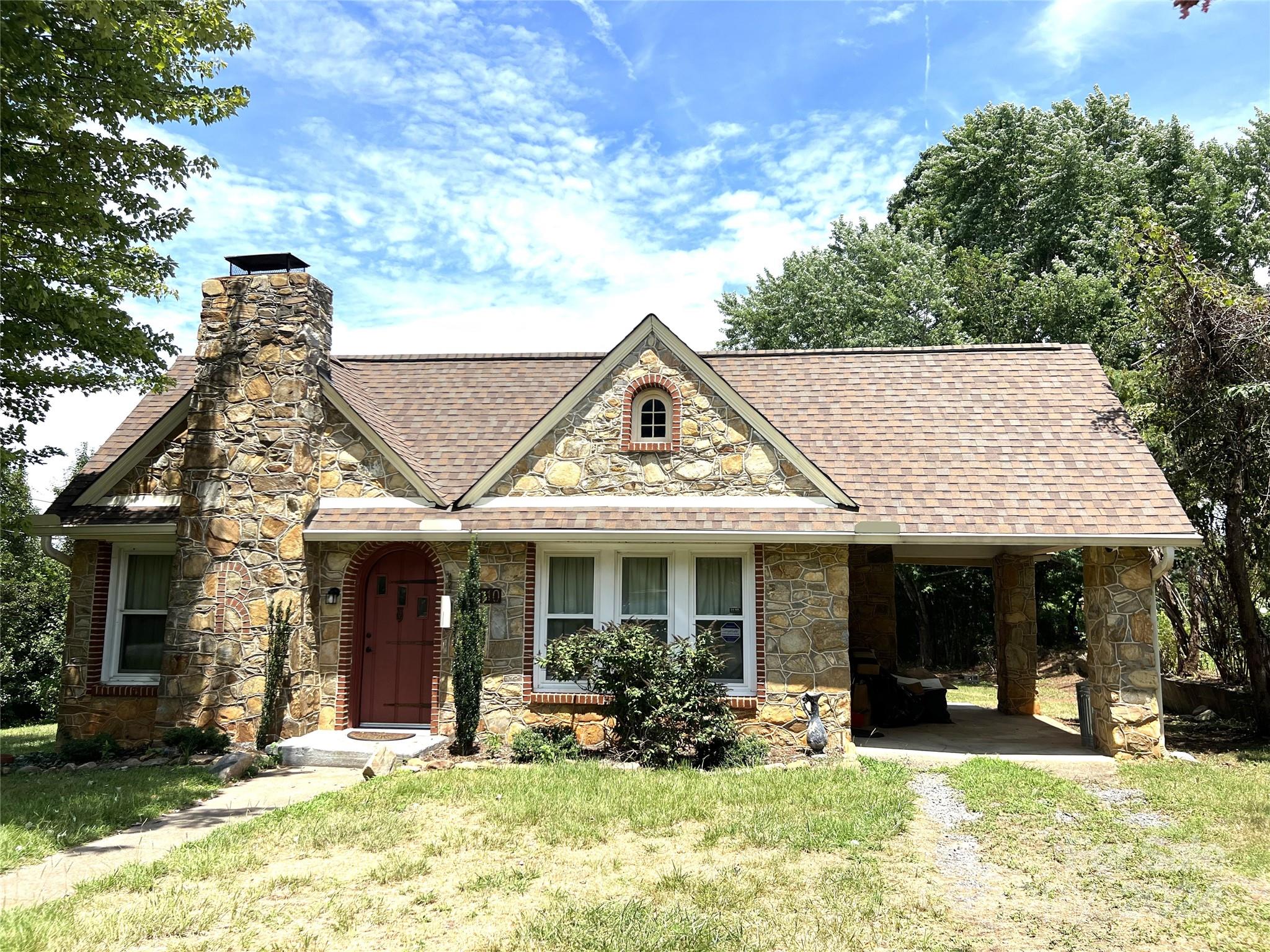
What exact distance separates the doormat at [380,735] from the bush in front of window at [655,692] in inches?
95.7

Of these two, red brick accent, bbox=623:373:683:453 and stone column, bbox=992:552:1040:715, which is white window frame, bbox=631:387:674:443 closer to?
red brick accent, bbox=623:373:683:453

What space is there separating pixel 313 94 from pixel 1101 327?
2230cm

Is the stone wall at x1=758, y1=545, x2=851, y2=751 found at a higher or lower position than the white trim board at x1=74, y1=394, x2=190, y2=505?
lower

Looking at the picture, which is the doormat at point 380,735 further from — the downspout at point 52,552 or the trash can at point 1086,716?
the trash can at point 1086,716

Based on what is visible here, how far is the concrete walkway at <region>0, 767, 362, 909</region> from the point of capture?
6.21 m

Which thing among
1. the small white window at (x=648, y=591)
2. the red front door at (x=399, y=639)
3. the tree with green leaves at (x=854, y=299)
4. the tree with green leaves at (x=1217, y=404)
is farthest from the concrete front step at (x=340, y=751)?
the tree with green leaves at (x=854, y=299)

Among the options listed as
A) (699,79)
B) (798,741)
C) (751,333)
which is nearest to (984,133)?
(751,333)

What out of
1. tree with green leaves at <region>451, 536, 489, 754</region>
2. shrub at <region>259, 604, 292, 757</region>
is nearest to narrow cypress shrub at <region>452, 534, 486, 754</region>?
tree with green leaves at <region>451, 536, 489, 754</region>

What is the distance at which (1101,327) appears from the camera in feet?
81.7

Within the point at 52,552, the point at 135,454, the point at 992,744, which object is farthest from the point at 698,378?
the point at 52,552

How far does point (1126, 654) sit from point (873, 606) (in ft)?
22.1

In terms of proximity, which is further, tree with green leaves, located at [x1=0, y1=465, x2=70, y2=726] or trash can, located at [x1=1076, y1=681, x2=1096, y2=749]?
tree with green leaves, located at [x1=0, y1=465, x2=70, y2=726]

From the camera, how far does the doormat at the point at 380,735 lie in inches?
453

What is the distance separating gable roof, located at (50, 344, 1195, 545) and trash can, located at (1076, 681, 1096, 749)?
2.67 metres
